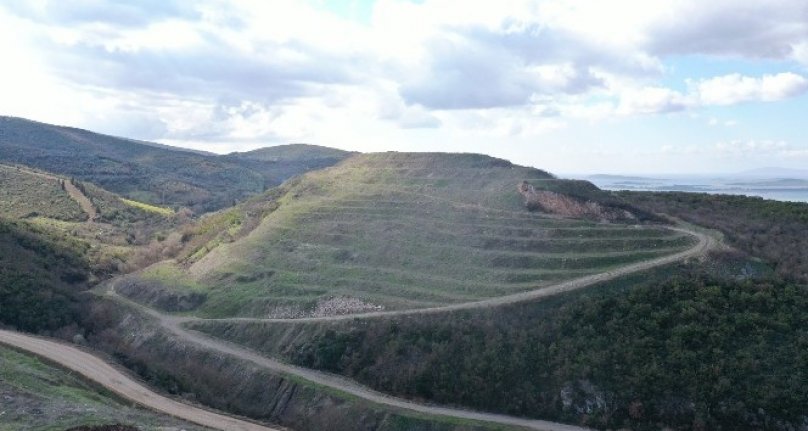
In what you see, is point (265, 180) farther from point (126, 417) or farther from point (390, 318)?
point (126, 417)

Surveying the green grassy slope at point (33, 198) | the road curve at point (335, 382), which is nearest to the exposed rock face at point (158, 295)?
the road curve at point (335, 382)

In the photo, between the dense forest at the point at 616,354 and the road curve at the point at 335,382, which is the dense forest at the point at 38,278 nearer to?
the road curve at the point at 335,382

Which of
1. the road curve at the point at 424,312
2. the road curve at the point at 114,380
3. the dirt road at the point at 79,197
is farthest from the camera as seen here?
the dirt road at the point at 79,197

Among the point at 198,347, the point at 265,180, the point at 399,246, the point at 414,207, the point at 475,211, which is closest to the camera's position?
the point at 198,347

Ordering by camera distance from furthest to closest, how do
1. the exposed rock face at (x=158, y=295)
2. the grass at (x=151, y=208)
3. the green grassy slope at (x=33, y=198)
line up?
the grass at (x=151, y=208), the green grassy slope at (x=33, y=198), the exposed rock face at (x=158, y=295)

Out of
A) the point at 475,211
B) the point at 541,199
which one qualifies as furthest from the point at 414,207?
the point at 541,199

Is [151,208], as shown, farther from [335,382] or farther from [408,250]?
[335,382]
